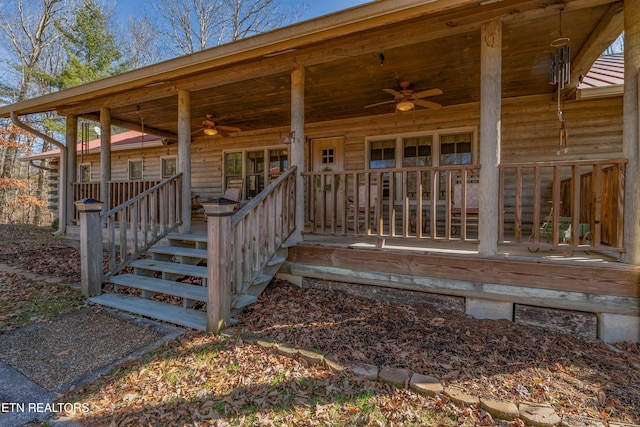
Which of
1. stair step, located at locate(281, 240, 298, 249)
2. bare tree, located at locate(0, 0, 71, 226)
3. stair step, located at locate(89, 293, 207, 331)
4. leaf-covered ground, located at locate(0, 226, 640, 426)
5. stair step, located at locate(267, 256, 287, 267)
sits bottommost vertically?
leaf-covered ground, located at locate(0, 226, 640, 426)

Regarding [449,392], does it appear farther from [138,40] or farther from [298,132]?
[138,40]

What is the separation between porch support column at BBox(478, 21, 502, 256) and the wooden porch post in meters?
2.51

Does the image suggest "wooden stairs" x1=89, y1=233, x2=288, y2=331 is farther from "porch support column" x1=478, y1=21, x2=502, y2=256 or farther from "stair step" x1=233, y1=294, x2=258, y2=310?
"porch support column" x1=478, y1=21, x2=502, y2=256

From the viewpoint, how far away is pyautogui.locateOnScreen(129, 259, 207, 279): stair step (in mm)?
3831

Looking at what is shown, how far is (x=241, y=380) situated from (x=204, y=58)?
4064mm

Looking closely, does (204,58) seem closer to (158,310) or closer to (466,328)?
(158,310)

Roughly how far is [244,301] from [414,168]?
236cm

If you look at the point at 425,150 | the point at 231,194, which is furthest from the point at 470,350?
the point at 231,194

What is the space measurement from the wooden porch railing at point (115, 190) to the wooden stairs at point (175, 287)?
68.4 inches

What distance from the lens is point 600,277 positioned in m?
2.86

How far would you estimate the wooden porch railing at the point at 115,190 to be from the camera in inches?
230

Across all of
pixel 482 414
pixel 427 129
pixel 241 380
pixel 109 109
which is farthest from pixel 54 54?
pixel 482 414

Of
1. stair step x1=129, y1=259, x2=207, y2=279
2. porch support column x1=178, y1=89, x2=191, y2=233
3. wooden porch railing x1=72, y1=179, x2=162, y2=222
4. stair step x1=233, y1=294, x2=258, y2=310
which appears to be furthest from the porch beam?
stair step x1=233, y1=294, x2=258, y2=310

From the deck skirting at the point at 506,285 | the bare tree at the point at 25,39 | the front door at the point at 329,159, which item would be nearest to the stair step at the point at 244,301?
the deck skirting at the point at 506,285
